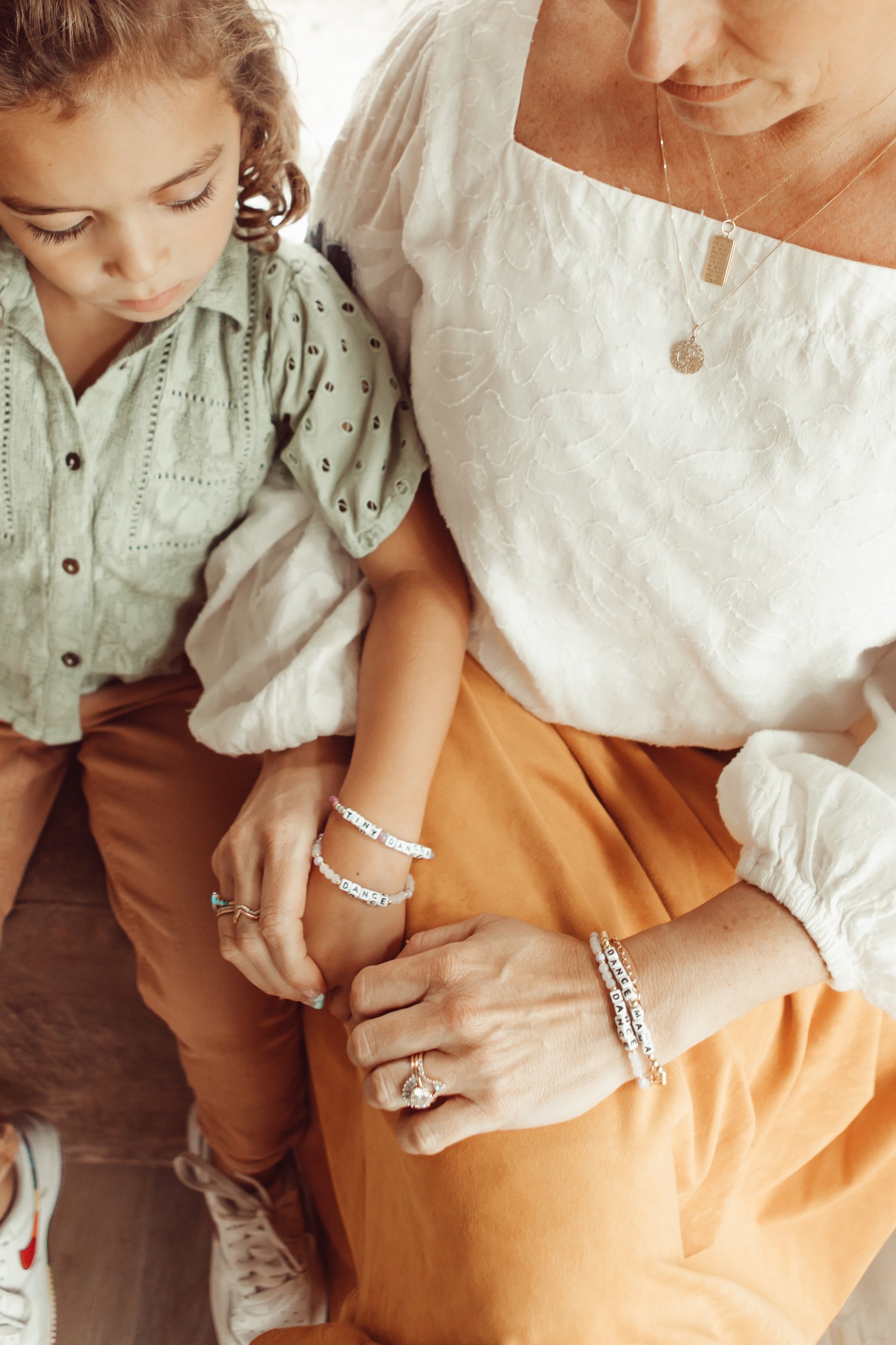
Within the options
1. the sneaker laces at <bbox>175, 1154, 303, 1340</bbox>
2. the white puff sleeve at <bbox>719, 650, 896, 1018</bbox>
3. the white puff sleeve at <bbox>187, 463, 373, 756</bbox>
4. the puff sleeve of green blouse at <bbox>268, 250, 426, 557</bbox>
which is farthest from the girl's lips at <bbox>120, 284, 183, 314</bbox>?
the sneaker laces at <bbox>175, 1154, 303, 1340</bbox>

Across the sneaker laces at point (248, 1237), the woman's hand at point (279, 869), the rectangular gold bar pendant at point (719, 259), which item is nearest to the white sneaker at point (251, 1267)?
the sneaker laces at point (248, 1237)

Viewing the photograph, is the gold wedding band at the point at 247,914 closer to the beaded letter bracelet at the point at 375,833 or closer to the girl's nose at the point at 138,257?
the beaded letter bracelet at the point at 375,833

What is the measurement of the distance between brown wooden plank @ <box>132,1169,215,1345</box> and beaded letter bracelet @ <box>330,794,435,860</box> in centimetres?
90

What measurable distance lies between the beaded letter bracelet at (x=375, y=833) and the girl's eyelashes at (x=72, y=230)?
1.82 feet

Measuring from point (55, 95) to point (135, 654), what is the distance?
60 cm

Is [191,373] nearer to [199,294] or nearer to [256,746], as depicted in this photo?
[199,294]

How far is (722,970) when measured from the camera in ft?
2.76

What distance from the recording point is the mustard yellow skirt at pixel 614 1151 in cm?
83

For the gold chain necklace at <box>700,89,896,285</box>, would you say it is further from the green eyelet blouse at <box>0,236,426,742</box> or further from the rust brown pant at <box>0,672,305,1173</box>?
the rust brown pant at <box>0,672,305,1173</box>

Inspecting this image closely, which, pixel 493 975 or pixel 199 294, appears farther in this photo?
pixel 199 294

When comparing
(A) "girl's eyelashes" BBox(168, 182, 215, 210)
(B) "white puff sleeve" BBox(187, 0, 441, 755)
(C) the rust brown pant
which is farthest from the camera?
(C) the rust brown pant

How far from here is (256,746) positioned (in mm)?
1027

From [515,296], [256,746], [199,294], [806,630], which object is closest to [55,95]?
[199,294]

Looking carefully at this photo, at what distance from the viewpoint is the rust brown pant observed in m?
1.18
